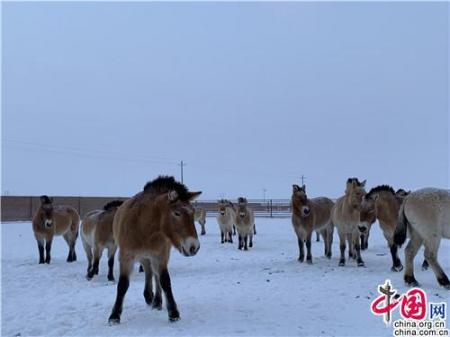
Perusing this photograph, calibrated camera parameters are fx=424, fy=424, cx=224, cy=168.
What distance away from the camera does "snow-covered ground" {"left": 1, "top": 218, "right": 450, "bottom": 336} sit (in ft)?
19.2

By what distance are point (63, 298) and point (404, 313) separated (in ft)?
19.9

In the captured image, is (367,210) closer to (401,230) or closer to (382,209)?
(382,209)

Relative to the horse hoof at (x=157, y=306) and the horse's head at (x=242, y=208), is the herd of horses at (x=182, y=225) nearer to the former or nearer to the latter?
the horse hoof at (x=157, y=306)

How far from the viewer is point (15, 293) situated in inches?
351

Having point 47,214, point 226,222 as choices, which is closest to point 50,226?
point 47,214

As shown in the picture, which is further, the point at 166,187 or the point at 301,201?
the point at 301,201

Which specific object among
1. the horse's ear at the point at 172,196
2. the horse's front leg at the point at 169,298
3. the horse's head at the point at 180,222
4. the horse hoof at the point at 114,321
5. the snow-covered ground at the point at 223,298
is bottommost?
the snow-covered ground at the point at 223,298

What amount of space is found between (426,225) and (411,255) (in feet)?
2.13

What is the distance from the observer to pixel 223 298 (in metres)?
7.64

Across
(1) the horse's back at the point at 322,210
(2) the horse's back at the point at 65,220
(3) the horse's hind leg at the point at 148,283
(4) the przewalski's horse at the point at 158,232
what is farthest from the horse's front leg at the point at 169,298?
(2) the horse's back at the point at 65,220

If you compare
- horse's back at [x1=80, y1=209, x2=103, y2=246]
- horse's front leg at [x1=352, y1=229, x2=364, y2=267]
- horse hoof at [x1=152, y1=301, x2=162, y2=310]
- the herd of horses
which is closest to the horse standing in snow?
the herd of horses

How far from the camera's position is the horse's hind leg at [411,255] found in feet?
26.1

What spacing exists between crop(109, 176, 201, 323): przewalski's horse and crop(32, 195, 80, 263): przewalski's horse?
8.18 meters

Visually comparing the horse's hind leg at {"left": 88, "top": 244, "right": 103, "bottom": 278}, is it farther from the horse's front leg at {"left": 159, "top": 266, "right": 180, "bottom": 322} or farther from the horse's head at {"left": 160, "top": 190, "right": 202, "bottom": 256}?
the horse's head at {"left": 160, "top": 190, "right": 202, "bottom": 256}
